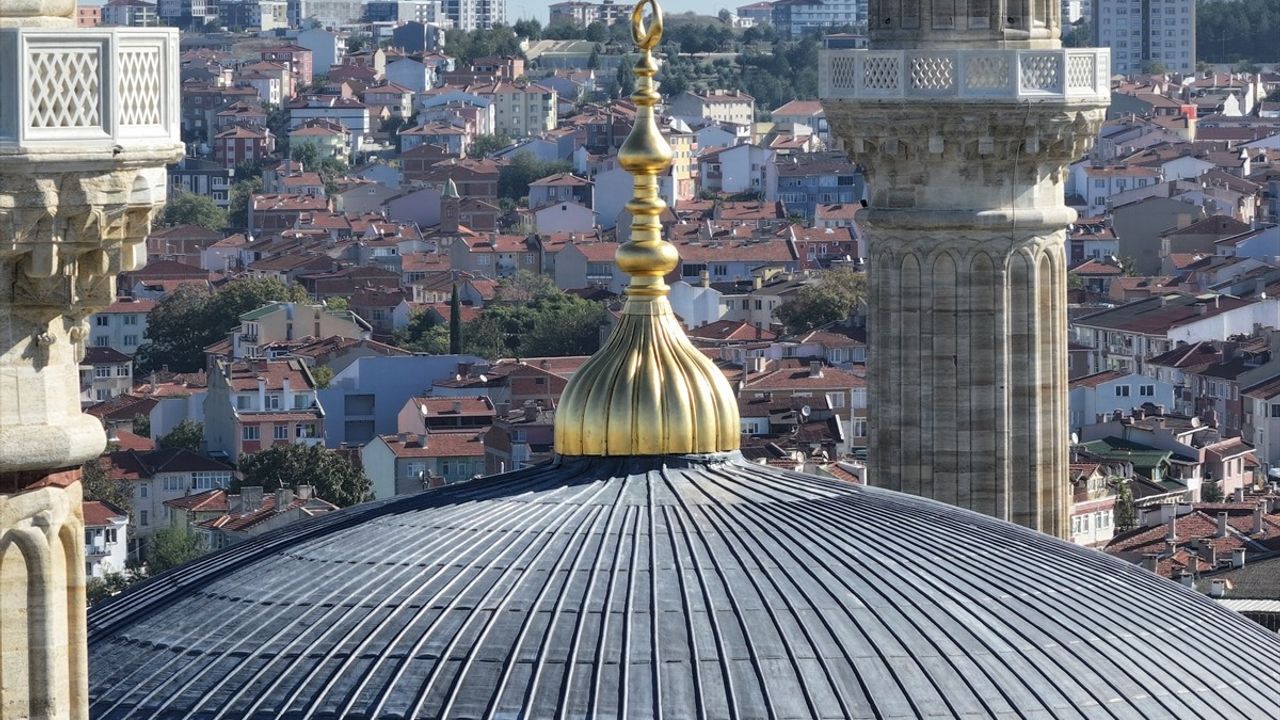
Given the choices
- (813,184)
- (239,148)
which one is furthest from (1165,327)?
(239,148)

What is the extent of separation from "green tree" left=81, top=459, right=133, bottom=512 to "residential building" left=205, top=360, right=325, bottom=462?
631 centimetres

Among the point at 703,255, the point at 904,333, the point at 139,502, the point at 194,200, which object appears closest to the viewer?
the point at 904,333

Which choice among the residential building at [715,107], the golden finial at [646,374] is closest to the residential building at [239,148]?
the residential building at [715,107]

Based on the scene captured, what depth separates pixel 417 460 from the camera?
69938 millimetres

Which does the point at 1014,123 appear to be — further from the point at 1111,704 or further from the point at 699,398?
the point at 1111,704

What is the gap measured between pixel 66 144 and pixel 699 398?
7.30 metres

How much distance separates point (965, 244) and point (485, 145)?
450ft

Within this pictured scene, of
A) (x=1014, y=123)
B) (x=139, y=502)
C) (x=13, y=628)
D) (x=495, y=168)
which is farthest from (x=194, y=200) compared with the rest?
(x=13, y=628)

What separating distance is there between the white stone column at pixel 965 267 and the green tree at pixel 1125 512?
111 feet

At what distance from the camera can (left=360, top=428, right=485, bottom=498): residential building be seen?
226 feet

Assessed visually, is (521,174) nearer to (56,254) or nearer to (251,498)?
(251,498)

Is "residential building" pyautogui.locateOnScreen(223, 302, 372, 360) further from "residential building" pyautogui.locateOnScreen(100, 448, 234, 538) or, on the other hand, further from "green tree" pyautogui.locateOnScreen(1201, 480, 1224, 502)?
"green tree" pyautogui.locateOnScreen(1201, 480, 1224, 502)

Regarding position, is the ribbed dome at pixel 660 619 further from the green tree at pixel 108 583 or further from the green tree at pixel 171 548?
the green tree at pixel 171 548

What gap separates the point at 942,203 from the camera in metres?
22.5
